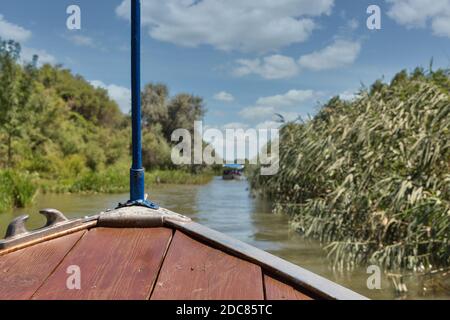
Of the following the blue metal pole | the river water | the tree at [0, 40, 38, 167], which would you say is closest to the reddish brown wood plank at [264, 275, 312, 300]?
the blue metal pole

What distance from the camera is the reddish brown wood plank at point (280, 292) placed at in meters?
1.00

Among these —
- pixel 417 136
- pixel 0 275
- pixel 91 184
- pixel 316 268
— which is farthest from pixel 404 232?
pixel 91 184

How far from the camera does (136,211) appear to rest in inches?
54.8

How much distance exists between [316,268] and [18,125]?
15.0 metres

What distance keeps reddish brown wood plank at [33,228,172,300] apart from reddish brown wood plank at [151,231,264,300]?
3 centimetres

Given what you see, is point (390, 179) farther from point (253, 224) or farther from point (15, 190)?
point (15, 190)

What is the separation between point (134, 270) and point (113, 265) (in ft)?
0.18

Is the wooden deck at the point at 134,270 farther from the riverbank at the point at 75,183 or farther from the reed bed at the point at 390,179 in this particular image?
the riverbank at the point at 75,183

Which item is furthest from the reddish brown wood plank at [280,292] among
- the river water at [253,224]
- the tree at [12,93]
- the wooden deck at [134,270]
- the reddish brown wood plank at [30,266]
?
the tree at [12,93]

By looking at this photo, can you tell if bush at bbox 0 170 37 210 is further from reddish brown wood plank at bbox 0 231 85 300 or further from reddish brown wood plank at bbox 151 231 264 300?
reddish brown wood plank at bbox 151 231 264 300

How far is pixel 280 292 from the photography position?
102 centimetres

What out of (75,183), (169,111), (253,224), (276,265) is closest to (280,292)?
(276,265)

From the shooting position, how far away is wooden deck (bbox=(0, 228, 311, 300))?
1007 millimetres
